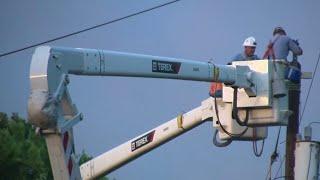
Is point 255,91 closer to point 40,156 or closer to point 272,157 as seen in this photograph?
point 272,157

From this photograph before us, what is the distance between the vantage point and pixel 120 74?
7.91 metres

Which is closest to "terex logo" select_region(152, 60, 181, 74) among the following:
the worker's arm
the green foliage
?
the worker's arm

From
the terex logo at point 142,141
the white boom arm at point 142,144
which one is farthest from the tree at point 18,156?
the terex logo at point 142,141

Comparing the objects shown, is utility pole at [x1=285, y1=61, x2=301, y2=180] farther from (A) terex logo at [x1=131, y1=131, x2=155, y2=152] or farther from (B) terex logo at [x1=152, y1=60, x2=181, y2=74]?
(B) terex logo at [x1=152, y1=60, x2=181, y2=74]

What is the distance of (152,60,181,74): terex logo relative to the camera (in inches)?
332

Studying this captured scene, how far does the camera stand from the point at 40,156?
14.4m

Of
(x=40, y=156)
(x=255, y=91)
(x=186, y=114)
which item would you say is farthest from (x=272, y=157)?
(x=40, y=156)

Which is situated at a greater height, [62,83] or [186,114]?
[62,83]

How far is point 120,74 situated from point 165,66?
823 millimetres

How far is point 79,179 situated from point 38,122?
2.93ft

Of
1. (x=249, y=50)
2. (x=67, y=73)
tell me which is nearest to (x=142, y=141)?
(x=249, y=50)

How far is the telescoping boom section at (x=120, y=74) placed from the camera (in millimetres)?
6734

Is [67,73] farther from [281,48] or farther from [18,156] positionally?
[18,156]

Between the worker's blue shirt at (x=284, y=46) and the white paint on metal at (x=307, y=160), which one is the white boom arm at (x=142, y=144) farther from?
the white paint on metal at (x=307, y=160)
